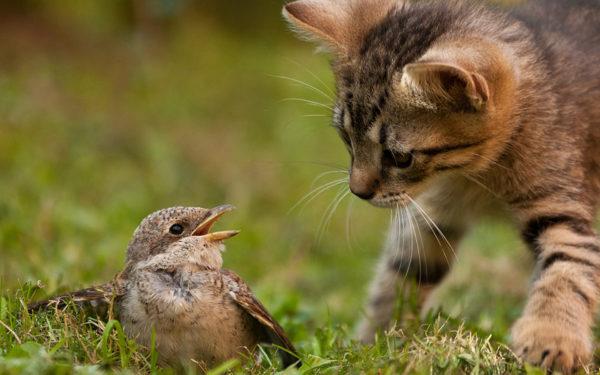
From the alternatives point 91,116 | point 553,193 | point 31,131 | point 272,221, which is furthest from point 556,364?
point 91,116

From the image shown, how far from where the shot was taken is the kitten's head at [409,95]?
399 centimetres

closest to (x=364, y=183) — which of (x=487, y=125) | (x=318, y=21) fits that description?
(x=487, y=125)

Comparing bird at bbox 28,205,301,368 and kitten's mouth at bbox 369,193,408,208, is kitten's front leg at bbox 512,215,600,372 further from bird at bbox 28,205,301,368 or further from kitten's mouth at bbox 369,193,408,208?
bird at bbox 28,205,301,368

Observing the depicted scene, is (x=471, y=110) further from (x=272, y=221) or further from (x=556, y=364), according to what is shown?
(x=272, y=221)

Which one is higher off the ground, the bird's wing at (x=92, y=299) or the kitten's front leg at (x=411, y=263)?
the bird's wing at (x=92, y=299)

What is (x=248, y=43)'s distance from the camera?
13172 millimetres

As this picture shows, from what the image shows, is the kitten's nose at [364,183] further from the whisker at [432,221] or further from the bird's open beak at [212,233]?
the bird's open beak at [212,233]

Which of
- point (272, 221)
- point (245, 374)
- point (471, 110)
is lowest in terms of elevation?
point (272, 221)

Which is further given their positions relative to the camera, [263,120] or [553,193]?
[263,120]

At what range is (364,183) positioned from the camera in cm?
440

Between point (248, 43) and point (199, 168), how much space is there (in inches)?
187

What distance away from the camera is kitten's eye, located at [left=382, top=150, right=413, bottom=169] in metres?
4.29

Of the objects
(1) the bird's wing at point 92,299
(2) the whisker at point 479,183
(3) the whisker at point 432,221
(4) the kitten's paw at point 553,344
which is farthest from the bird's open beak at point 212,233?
(4) the kitten's paw at point 553,344

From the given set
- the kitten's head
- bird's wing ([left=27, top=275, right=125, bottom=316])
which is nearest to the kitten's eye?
the kitten's head
